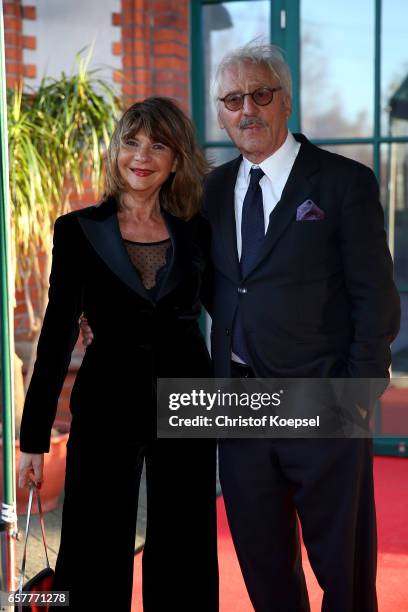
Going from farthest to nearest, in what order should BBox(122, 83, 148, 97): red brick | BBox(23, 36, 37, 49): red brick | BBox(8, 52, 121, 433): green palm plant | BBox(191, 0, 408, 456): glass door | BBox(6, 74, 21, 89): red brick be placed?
BBox(122, 83, 148, 97): red brick, BBox(23, 36, 37, 49): red brick, BBox(6, 74, 21, 89): red brick, BBox(191, 0, 408, 456): glass door, BBox(8, 52, 121, 433): green palm plant

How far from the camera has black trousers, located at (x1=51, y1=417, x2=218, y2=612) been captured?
2.08 m

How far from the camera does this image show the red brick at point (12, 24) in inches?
178

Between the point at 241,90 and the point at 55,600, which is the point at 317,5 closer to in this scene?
the point at 241,90

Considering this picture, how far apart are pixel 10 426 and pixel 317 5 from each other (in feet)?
9.80

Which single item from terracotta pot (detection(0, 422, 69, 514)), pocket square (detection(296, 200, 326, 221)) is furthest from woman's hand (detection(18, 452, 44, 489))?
terracotta pot (detection(0, 422, 69, 514))

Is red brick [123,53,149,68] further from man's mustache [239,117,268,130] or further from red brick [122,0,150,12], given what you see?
man's mustache [239,117,268,130]

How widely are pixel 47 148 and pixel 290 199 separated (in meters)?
1.92

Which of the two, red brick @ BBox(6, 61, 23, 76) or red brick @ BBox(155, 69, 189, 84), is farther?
red brick @ BBox(155, 69, 189, 84)

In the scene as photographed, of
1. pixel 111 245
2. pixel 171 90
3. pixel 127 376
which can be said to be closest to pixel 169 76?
pixel 171 90

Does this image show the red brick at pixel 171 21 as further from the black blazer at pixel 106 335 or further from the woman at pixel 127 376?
the black blazer at pixel 106 335

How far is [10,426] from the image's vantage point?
7.63 feet

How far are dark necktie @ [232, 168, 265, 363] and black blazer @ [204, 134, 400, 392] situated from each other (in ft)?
0.09

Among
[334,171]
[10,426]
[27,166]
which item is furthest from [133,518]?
[27,166]

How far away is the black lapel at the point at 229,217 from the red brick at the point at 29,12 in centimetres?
275
